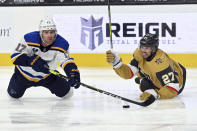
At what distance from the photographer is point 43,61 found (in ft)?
12.9

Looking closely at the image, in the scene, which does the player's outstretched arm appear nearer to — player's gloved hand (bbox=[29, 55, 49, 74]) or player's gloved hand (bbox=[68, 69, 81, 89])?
player's gloved hand (bbox=[68, 69, 81, 89])

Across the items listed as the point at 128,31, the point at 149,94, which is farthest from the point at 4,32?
the point at 149,94

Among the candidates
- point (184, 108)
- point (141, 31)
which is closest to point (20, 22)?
point (141, 31)

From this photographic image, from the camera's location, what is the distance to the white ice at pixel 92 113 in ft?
10.4

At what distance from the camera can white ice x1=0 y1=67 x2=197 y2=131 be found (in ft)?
10.4

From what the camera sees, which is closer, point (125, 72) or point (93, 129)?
point (93, 129)

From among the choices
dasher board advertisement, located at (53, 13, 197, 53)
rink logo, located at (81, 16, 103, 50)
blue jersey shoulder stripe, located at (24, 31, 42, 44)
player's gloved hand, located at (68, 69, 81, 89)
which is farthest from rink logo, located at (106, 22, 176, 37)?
player's gloved hand, located at (68, 69, 81, 89)

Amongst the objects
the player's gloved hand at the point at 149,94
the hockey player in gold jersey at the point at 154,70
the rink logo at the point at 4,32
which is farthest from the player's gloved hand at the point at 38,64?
the rink logo at the point at 4,32

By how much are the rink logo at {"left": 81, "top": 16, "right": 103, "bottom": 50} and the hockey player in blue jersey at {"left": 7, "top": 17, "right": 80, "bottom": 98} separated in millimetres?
2639

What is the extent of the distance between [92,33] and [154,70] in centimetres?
276

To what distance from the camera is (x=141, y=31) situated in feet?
22.8

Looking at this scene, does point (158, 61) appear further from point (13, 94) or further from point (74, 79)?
point (13, 94)

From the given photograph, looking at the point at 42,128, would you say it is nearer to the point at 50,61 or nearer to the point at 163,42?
the point at 50,61

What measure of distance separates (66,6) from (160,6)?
4.24ft
